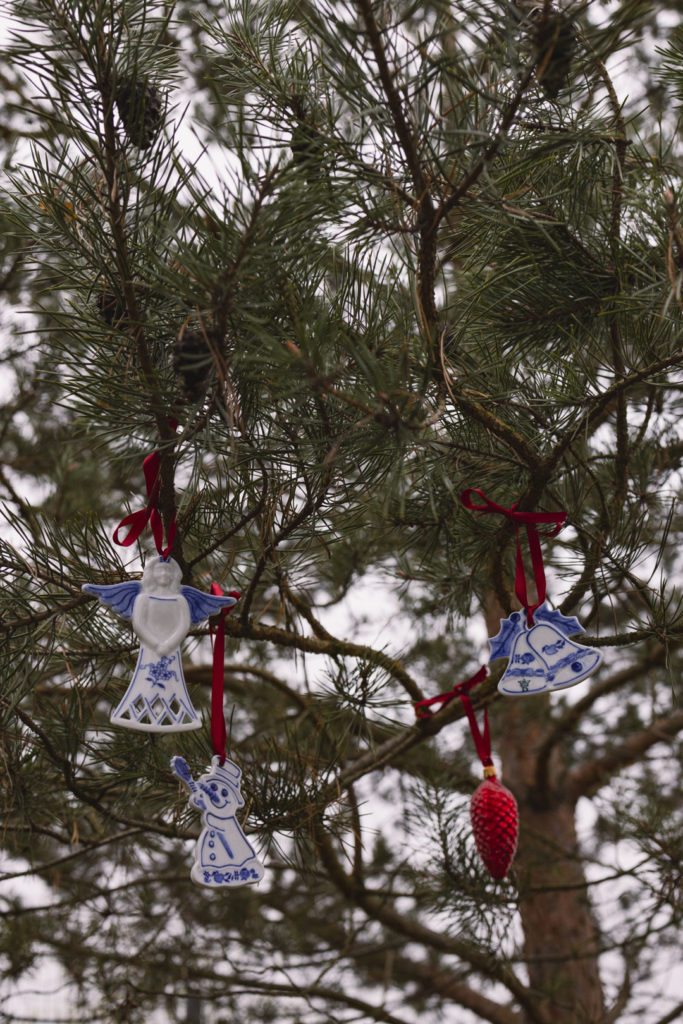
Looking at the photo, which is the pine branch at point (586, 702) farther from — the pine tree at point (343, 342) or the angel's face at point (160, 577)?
the angel's face at point (160, 577)

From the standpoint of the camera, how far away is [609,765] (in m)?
1.98

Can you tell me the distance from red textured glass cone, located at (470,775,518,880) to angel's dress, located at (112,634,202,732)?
377mm

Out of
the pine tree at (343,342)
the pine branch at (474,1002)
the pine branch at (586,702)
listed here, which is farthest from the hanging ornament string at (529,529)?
the pine branch at (474,1002)

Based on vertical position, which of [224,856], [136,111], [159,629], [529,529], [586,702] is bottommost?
[224,856]

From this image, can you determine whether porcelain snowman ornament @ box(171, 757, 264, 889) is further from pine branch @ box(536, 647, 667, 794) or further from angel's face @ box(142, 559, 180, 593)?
pine branch @ box(536, 647, 667, 794)

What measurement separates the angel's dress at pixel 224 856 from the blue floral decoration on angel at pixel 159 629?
0.43ft

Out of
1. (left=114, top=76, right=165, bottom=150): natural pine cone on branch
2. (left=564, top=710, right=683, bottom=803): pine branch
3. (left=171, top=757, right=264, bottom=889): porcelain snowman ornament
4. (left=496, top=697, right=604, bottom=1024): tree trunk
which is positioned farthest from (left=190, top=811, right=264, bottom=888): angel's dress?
(left=564, top=710, right=683, bottom=803): pine branch

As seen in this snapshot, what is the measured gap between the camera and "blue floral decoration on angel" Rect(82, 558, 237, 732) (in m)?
0.67

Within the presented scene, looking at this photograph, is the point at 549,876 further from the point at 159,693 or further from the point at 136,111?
the point at 136,111

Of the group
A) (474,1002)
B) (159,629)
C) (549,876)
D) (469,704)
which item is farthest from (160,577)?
(474,1002)

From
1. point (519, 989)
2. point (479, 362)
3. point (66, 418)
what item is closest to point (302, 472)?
point (479, 362)

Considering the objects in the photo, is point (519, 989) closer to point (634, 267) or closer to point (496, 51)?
point (634, 267)

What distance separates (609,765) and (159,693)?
1530 millimetres

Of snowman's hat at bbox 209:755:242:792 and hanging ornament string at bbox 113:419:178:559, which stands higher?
hanging ornament string at bbox 113:419:178:559
